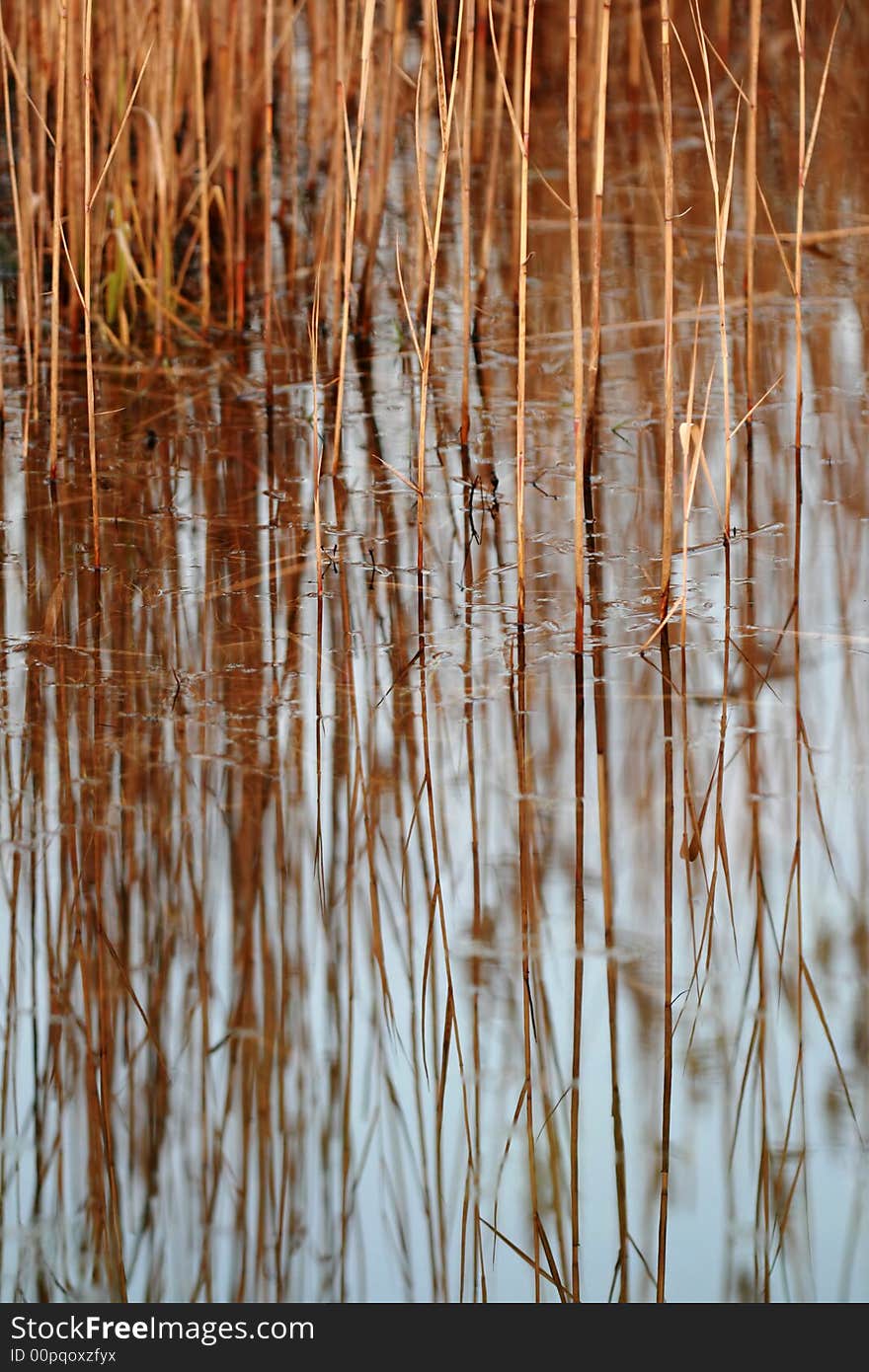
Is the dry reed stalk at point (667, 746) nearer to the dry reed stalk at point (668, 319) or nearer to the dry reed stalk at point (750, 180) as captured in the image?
the dry reed stalk at point (668, 319)

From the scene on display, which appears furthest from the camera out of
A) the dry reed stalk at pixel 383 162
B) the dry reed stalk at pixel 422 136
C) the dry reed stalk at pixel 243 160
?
the dry reed stalk at pixel 243 160

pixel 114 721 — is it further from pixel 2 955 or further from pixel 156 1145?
pixel 156 1145

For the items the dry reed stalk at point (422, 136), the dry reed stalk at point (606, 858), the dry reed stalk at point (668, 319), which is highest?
the dry reed stalk at point (422, 136)

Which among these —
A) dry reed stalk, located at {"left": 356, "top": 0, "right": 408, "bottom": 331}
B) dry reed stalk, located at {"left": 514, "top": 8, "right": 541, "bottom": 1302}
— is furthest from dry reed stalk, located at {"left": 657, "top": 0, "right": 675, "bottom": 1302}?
dry reed stalk, located at {"left": 356, "top": 0, "right": 408, "bottom": 331}

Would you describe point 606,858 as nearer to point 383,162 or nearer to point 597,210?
point 597,210

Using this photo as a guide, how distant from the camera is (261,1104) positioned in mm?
1560

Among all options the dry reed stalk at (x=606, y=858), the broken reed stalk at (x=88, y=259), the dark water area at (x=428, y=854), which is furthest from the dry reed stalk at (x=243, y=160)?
the dry reed stalk at (x=606, y=858)

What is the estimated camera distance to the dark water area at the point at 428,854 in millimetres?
1451

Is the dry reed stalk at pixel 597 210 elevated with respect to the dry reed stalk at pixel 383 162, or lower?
lower

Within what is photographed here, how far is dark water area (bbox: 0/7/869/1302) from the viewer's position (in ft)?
4.76

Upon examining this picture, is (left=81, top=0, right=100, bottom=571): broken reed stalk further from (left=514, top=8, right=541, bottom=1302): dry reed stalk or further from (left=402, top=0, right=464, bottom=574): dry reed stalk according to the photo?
(left=514, top=8, right=541, bottom=1302): dry reed stalk

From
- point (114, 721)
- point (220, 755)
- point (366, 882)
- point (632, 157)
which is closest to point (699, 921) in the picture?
point (366, 882)

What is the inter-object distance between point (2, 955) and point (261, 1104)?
0.35m

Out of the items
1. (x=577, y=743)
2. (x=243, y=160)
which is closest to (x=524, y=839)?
(x=577, y=743)
